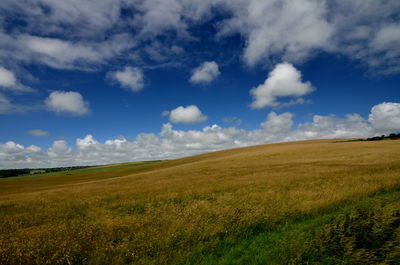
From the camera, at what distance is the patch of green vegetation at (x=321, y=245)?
4.45 metres

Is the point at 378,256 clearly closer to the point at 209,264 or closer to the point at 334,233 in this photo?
the point at 334,233

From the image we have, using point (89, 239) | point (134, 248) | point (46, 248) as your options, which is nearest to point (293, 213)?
point (134, 248)

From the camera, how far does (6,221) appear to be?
9.80 m

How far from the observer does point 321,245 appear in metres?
4.88

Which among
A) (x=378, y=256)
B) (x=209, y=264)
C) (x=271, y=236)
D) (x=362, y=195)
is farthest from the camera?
(x=362, y=195)

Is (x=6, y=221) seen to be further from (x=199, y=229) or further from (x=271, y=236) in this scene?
(x=271, y=236)

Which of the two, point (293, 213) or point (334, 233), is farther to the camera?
point (293, 213)

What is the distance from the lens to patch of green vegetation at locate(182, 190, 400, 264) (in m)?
4.45

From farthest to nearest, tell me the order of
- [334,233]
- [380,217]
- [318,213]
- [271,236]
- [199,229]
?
1. [318,213]
2. [199,229]
3. [271,236]
4. [380,217]
5. [334,233]

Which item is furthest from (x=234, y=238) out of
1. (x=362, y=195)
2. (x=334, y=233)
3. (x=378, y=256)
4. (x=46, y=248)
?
(x=362, y=195)

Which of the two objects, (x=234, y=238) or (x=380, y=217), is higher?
(x=380, y=217)

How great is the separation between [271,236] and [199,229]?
224cm

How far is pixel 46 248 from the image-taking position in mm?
5801

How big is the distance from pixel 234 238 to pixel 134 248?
2935 mm
